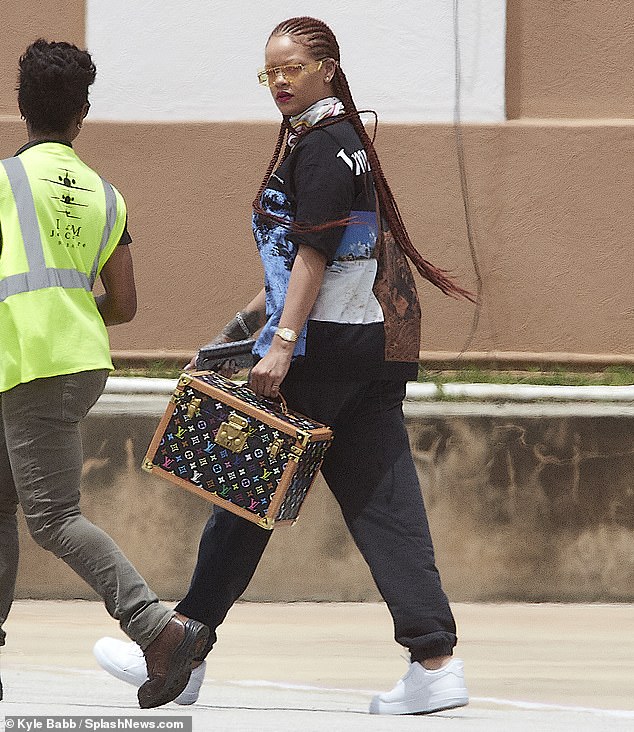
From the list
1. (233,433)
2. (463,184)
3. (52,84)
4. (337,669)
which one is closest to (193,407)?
(233,433)

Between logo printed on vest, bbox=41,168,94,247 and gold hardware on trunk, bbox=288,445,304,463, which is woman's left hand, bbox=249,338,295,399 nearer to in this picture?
gold hardware on trunk, bbox=288,445,304,463

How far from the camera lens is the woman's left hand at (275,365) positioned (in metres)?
4.31

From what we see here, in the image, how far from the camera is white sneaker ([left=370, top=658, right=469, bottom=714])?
4.43 metres

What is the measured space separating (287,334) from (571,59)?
3.56 metres

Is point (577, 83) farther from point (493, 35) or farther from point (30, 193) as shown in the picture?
point (30, 193)

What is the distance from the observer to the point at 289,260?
175 inches

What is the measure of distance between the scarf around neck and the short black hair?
610 mm

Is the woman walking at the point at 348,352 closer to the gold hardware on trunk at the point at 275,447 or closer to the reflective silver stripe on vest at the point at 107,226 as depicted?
the gold hardware on trunk at the point at 275,447

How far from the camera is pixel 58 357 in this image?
4207mm

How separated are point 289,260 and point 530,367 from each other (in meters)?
3.02

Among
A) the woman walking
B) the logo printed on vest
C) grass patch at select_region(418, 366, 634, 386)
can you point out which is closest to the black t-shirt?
the woman walking

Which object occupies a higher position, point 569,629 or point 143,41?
point 143,41

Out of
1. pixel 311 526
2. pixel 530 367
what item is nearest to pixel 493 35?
pixel 530 367

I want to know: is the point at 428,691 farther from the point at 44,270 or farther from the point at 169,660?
the point at 44,270
